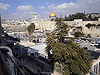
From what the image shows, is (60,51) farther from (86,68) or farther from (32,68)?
(32,68)

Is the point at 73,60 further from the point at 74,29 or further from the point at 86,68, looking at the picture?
the point at 74,29

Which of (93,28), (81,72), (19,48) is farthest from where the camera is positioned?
(93,28)

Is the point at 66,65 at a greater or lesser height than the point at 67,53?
lesser

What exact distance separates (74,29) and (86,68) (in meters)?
21.7

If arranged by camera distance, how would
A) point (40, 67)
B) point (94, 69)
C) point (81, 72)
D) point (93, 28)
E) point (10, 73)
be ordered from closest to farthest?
point (10, 73) < point (81, 72) < point (94, 69) < point (40, 67) < point (93, 28)

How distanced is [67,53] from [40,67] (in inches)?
101

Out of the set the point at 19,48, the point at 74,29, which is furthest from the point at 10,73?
the point at 74,29

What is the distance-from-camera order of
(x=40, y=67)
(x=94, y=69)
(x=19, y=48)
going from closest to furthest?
(x=94, y=69)
(x=40, y=67)
(x=19, y=48)

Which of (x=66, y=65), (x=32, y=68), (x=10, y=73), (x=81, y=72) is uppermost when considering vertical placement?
(x=10, y=73)

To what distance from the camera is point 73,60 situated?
4.25 metres

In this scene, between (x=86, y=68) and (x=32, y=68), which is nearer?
(x=86, y=68)

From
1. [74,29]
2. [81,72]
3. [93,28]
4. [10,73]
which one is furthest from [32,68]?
[93,28]

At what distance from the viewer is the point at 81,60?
4.38 m

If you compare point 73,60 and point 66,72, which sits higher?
point 73,60
